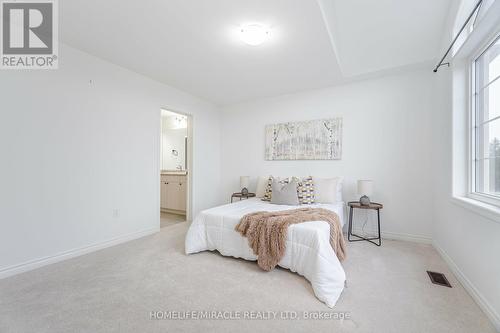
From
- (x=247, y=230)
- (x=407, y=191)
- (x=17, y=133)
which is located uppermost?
(x=17, y=133)

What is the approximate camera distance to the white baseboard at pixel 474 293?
4.84 feet

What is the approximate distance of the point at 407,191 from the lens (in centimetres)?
321

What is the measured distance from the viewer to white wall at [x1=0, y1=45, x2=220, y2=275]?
2.18m

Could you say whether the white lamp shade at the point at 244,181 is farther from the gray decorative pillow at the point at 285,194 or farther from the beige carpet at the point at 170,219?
the beige carpet at the point at 170,219

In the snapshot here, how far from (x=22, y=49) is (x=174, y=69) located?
1559 mm

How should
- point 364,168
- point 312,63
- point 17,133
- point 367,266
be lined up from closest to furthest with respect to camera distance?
point 17,133 < point 367,266 < point 312,63 < point 364,168

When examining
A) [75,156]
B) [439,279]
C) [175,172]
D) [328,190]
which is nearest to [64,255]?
[75,156]

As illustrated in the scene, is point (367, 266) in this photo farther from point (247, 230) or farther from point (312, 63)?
point (312, 63)

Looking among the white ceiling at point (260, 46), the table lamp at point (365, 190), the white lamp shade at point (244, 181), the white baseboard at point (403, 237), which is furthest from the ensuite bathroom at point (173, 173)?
the white baseboard at point (403, 237)

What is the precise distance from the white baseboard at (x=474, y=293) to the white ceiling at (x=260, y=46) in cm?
248

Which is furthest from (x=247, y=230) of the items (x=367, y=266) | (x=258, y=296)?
(x=367, y=266)

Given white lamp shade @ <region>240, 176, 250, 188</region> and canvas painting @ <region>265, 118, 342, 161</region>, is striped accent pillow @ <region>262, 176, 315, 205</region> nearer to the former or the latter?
canvas painting @ <region>265, 118, 342, 161</region>

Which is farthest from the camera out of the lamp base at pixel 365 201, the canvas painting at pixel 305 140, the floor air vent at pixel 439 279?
the canvas painting at pixel 305 140

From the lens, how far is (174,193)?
4.85 m
